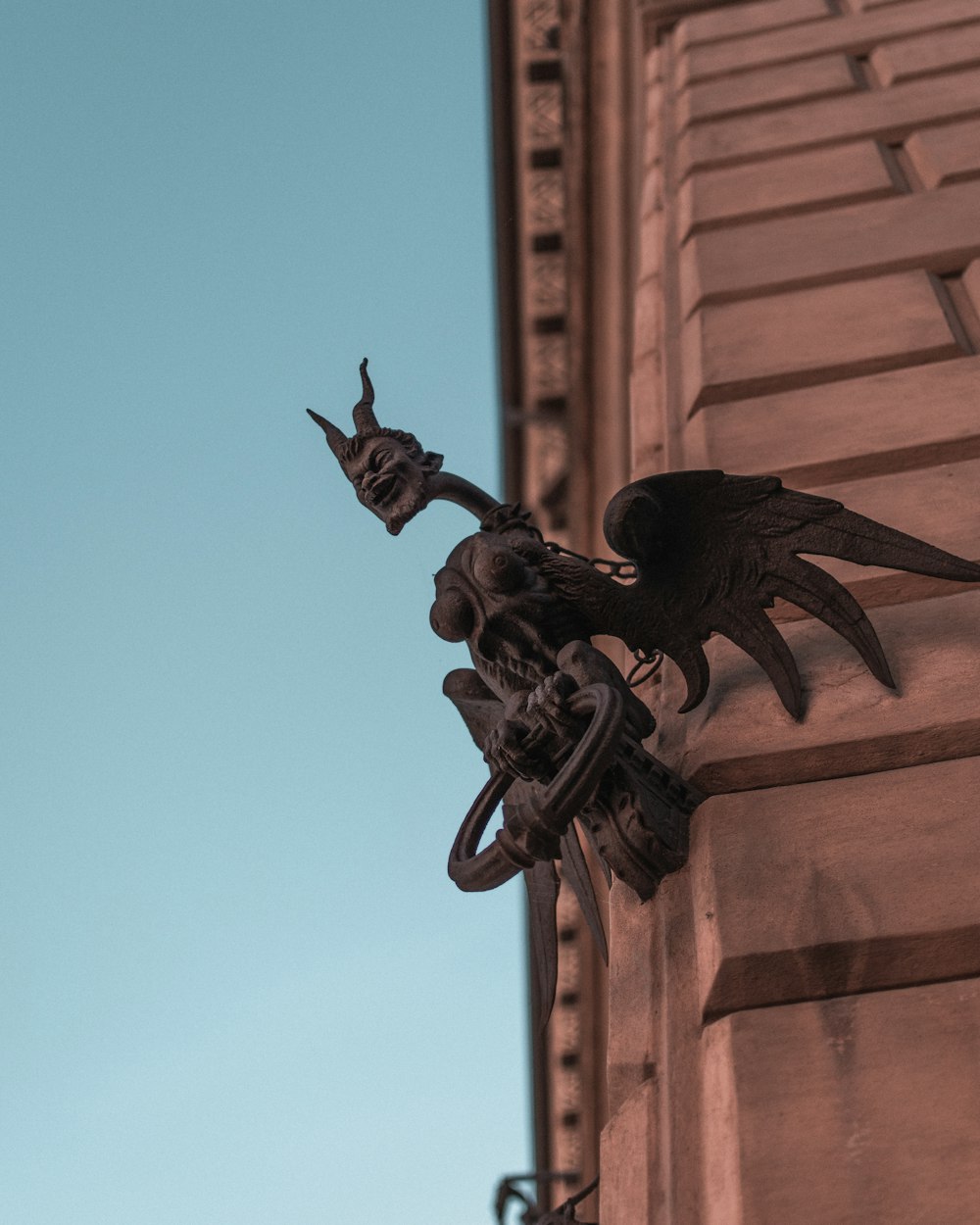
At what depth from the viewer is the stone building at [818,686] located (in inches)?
92.4

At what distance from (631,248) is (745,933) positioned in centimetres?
801

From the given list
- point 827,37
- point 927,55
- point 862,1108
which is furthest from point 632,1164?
point 827,37

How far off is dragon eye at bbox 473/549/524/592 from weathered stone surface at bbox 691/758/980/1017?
58cm

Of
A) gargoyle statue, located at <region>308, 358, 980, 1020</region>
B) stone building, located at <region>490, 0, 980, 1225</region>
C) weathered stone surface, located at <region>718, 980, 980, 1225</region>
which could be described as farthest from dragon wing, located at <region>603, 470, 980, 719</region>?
weathered stone surface, located at <region>718, 980, 980, 1225</region>

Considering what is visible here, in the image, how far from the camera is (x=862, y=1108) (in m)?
2.30

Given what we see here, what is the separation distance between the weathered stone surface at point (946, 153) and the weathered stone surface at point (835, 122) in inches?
4.2

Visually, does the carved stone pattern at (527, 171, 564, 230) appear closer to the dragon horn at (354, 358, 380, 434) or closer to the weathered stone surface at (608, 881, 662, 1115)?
the dragon horn at (354, 358, 380, 434)

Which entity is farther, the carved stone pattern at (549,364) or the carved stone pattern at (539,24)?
the carved stone pattern at (549,364)

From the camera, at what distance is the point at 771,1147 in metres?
2.29

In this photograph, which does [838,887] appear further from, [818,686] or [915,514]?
[915,514]

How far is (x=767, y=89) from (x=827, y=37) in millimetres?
642

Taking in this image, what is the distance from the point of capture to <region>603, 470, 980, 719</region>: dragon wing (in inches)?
115

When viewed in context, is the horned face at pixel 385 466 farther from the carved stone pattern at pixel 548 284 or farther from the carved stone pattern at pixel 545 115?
the carved stone pattern at pixel 548 284

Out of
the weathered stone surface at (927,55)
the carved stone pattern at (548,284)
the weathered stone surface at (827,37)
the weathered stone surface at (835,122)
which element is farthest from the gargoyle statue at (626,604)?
the carved stone pattern at (548,284)
